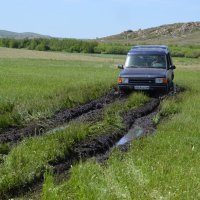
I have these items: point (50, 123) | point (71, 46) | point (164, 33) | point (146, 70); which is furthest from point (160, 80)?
point (164, 33)

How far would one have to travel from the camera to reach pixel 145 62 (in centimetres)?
2162

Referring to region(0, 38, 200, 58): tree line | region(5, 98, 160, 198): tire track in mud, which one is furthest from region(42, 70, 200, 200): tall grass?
region(0, 38, 200, 58): tree line

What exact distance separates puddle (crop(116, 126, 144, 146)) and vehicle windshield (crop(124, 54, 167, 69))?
803 centimetres

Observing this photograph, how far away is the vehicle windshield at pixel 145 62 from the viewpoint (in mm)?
21531

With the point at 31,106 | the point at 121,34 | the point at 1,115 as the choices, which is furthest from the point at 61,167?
the point at 121,34

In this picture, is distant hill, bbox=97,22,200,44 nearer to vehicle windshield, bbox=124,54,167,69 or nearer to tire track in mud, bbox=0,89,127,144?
vehicle windshield, bbox=124,54,167,69

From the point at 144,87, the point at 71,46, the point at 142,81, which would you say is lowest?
the point at 71,46

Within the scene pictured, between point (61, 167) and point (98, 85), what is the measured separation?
14463mm

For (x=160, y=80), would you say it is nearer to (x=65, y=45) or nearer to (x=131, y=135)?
(x=131, y=135)

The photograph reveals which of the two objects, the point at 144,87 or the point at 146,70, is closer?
the point at 144,87

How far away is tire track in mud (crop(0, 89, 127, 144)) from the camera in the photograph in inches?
462

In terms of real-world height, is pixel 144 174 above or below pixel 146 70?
below

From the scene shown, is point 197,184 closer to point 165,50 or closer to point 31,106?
point 31,106

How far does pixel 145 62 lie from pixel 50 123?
8.80m
